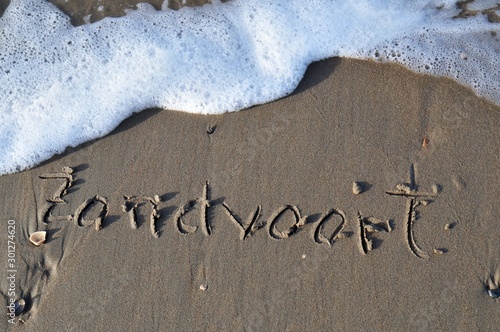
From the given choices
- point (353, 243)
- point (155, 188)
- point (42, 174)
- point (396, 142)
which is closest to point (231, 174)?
point (155, 188)

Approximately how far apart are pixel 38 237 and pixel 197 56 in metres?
1.82

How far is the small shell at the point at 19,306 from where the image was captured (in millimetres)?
3104

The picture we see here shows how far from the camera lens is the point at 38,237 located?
10.5ft

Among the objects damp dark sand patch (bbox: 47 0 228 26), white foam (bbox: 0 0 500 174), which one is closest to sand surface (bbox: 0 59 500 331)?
white foam (bbox: 0 0 500 174)

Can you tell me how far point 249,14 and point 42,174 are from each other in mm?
2058

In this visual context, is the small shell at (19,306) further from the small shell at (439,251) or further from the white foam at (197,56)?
the small shell at (439,251)

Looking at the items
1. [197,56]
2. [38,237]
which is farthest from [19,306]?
[197,56]

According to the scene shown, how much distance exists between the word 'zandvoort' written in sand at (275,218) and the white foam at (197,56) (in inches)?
22.0

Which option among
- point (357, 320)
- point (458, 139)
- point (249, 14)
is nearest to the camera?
point (357, 320)

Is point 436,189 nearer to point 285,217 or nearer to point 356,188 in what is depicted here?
point 356,188

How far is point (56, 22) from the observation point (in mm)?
3699

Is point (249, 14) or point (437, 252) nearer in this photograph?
point (437, 252)

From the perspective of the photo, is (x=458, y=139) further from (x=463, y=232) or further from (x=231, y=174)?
(x=231, y=174)

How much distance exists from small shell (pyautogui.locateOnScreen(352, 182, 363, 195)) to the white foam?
0.87m
